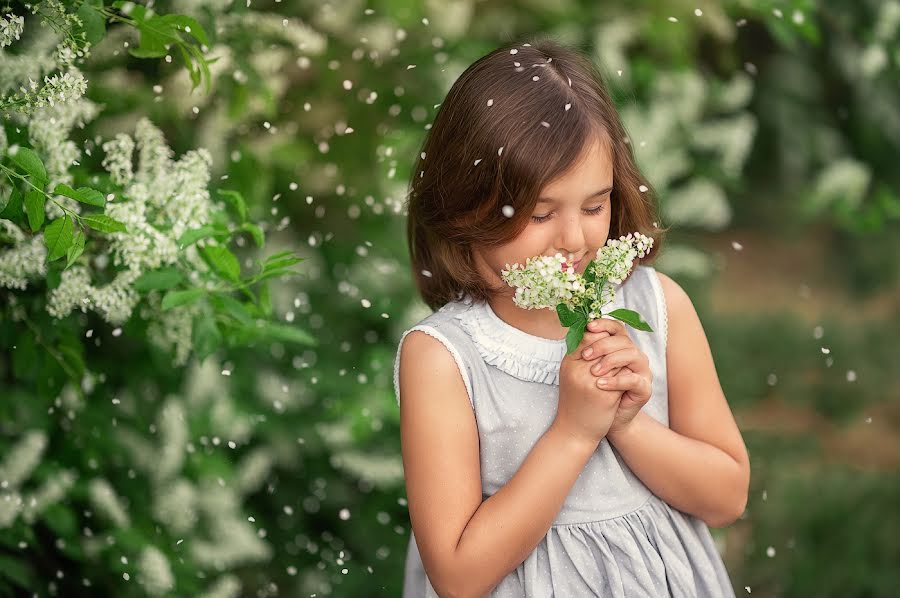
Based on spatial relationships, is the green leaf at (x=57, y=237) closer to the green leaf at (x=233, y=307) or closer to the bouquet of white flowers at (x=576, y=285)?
the green leaf at (x=233, y=307)

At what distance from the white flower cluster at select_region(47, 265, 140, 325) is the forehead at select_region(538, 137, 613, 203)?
62cm

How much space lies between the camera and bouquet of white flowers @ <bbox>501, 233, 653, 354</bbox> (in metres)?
1.08

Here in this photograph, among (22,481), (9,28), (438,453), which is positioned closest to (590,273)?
(438,453)

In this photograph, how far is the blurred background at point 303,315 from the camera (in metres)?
1.62

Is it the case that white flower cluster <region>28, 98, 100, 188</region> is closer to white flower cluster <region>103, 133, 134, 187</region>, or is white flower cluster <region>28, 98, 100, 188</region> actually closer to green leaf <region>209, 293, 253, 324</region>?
white flower cluster <region>103, 133, 134, 187</region>

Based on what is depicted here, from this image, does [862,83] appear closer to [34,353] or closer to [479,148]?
[479,148]

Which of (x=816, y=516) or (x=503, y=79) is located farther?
(x=816, y=516)

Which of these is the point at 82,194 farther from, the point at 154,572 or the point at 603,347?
the point at 154,572

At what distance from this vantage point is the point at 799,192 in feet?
13.1

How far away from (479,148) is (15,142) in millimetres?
615

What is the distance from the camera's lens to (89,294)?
1431 millimetres

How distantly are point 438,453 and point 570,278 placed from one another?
0.27 m

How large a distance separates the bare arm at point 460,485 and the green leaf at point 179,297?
0.33m

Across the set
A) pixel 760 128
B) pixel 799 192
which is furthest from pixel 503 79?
pixel 799 192
